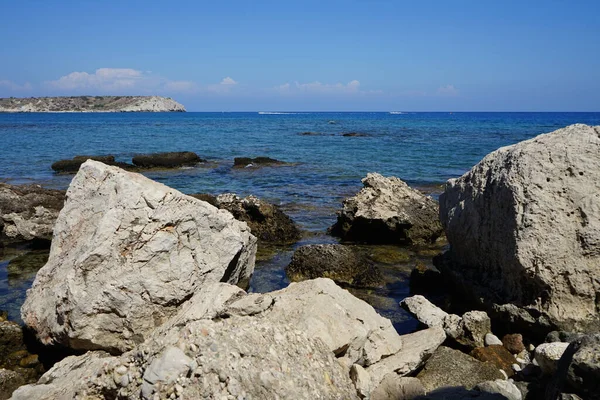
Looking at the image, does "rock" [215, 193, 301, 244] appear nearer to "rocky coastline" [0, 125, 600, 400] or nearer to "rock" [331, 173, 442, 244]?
"rock" [331, 173, 442, 244]

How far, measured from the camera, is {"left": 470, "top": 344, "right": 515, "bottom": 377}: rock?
6285 millimetres

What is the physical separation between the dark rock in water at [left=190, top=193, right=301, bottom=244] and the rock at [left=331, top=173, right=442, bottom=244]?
1393 mm

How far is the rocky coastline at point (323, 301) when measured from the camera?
15.2 ft

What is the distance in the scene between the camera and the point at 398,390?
5.16 meters

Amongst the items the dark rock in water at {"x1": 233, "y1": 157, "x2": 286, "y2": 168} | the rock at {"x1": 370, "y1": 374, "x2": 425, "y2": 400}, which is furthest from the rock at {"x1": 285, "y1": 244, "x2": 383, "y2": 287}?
the dark rock in water at {"x1": 233, "y1": 157, "x2": 286, "y2": 168}

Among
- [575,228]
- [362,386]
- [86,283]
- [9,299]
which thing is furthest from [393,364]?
[9,299]

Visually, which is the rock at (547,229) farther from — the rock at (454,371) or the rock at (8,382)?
the rock at (8,382)

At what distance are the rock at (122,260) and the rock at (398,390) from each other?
8.86ft

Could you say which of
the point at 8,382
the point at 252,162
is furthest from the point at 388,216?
the point at 252,162

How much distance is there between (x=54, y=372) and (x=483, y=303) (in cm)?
581

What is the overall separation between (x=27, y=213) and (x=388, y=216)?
898 cm

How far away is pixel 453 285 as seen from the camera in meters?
8.91

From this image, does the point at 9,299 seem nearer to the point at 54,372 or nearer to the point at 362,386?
the point at 54,372

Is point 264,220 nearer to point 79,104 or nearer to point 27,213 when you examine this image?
point 27,213
